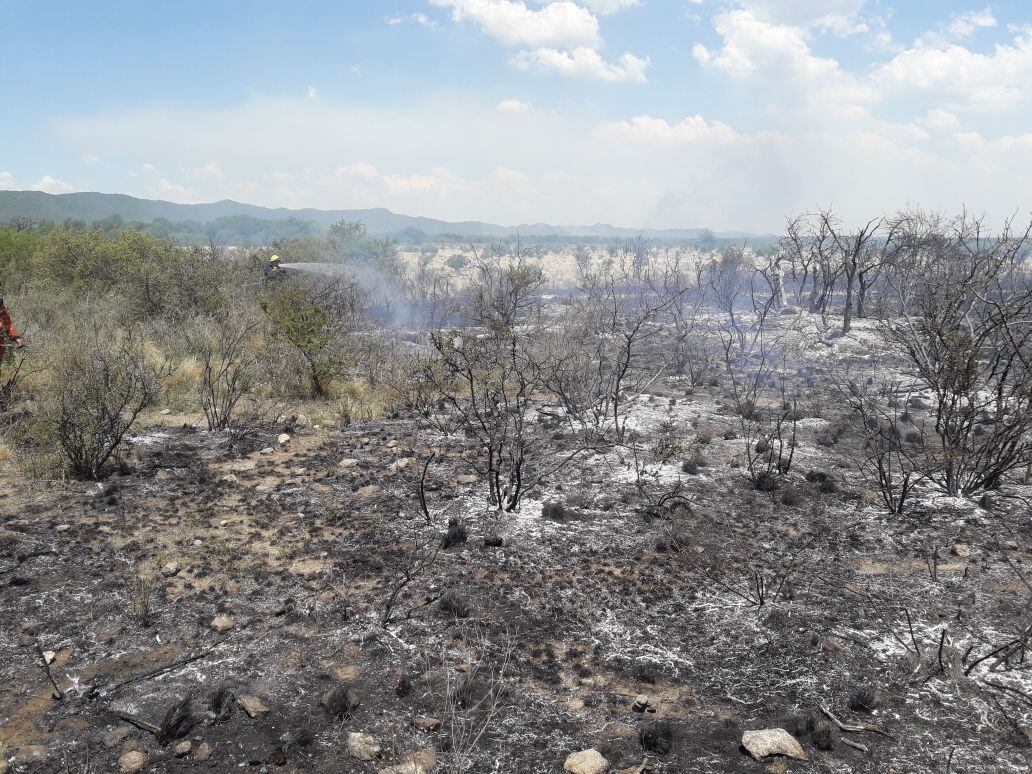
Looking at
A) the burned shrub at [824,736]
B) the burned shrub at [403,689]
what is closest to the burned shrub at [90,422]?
the burned shrub at [403,689]

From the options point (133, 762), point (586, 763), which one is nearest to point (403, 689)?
point (586, 763)

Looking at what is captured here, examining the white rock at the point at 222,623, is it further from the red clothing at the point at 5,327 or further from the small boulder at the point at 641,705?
the red clothing at the point at 5,327

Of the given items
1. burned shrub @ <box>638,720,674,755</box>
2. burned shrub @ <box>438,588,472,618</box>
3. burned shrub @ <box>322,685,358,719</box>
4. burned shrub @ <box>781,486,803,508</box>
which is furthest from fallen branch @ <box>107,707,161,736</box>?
burned shrub @ <box>781,486,803,508</box>

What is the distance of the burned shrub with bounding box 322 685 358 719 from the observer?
11.8ft

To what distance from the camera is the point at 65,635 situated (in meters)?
4.24

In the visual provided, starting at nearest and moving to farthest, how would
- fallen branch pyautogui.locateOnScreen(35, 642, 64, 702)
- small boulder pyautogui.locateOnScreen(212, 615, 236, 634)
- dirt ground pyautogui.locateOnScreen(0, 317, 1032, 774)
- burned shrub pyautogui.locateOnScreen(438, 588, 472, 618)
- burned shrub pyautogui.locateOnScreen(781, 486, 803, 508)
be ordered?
dirt ground pyautogui.locateOnScreen(0, 317, 1032, 774) < fallen branch pyautogui.locateOnScreen(35, 642, 64, 702) < small boulder pyautogui.locateOnScreen(212, 615, 236, 634) < burned shrub pyautogui.locateOnScreen(438, 588, 472, 618) < burned shrub pyautogui.locateOnScreen(781, 486, 803, 508)

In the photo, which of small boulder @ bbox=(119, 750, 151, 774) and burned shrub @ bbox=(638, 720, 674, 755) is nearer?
small boulder @ bbox=(119, 750, 151, 774)

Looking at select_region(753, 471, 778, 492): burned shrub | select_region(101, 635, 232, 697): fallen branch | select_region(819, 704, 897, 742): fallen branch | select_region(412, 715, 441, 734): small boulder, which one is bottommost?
select_region(101, 635, 232, 697): fallen branch

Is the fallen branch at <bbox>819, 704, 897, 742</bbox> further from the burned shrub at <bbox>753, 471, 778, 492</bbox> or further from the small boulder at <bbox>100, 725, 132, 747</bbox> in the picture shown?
the burned shrub at <bbox>753, 471, 778, 492</bbox>

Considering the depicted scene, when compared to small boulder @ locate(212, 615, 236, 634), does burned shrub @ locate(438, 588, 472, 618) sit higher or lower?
higher

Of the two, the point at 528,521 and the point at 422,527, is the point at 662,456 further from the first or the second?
the point at 422,527

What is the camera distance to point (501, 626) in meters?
4.53

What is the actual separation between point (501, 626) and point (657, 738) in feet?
4.73

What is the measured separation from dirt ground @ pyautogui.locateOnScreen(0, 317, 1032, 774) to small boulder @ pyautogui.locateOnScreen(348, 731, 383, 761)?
0.02 m
